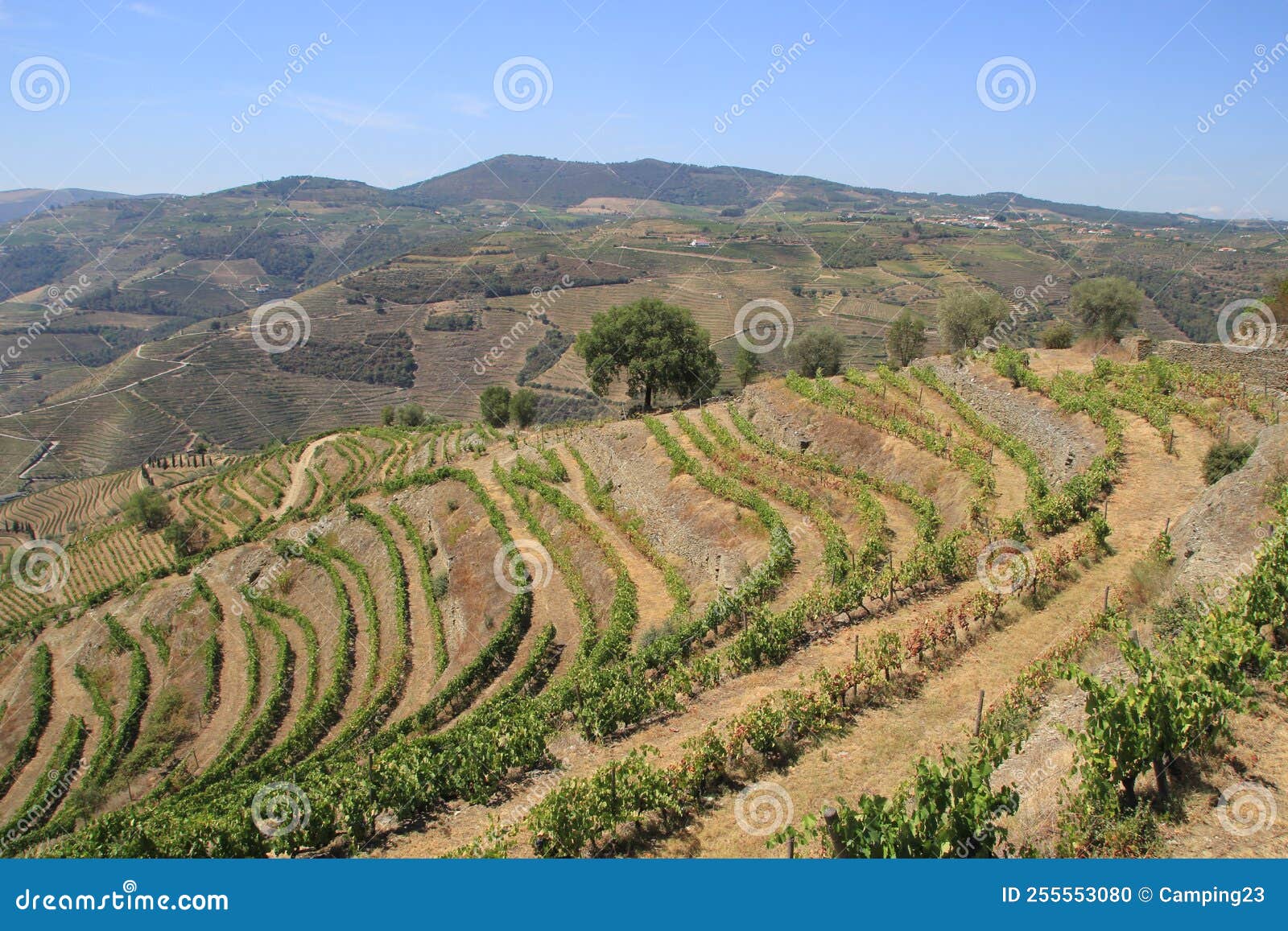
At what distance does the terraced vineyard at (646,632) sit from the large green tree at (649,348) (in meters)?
5.89

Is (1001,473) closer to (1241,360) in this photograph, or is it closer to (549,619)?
(1241,360)

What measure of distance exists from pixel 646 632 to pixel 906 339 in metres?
40.7

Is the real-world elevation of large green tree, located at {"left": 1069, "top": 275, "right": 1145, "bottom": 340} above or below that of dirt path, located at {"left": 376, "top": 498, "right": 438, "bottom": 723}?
above

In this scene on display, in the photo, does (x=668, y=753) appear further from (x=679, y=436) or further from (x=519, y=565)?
(x=679, y=436)

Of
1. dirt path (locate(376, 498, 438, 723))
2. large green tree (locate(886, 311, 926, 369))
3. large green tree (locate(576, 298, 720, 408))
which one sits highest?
large green tree (locate(886, 311, 926, 369))

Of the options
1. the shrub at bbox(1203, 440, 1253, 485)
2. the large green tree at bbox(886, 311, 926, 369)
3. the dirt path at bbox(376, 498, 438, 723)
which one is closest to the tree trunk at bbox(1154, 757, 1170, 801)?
the shrub at bbox(1203, 440, 1253, 485)

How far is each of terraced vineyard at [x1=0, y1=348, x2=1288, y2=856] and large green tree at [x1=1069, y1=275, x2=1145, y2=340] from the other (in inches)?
463

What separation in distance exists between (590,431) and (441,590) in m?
13.7

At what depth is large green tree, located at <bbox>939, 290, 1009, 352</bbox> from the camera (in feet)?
161

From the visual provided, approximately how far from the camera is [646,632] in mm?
20969

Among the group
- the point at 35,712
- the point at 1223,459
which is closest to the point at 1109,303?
the point at 1223,459

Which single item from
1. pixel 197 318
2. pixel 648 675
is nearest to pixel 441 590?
pixel 648 675

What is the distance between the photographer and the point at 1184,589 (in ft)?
42.9

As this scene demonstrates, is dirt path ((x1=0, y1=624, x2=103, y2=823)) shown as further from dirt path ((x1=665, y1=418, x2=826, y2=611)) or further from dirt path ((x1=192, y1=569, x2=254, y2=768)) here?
dirt path ((x1=665, y1=418, x2=826, y2=611))
